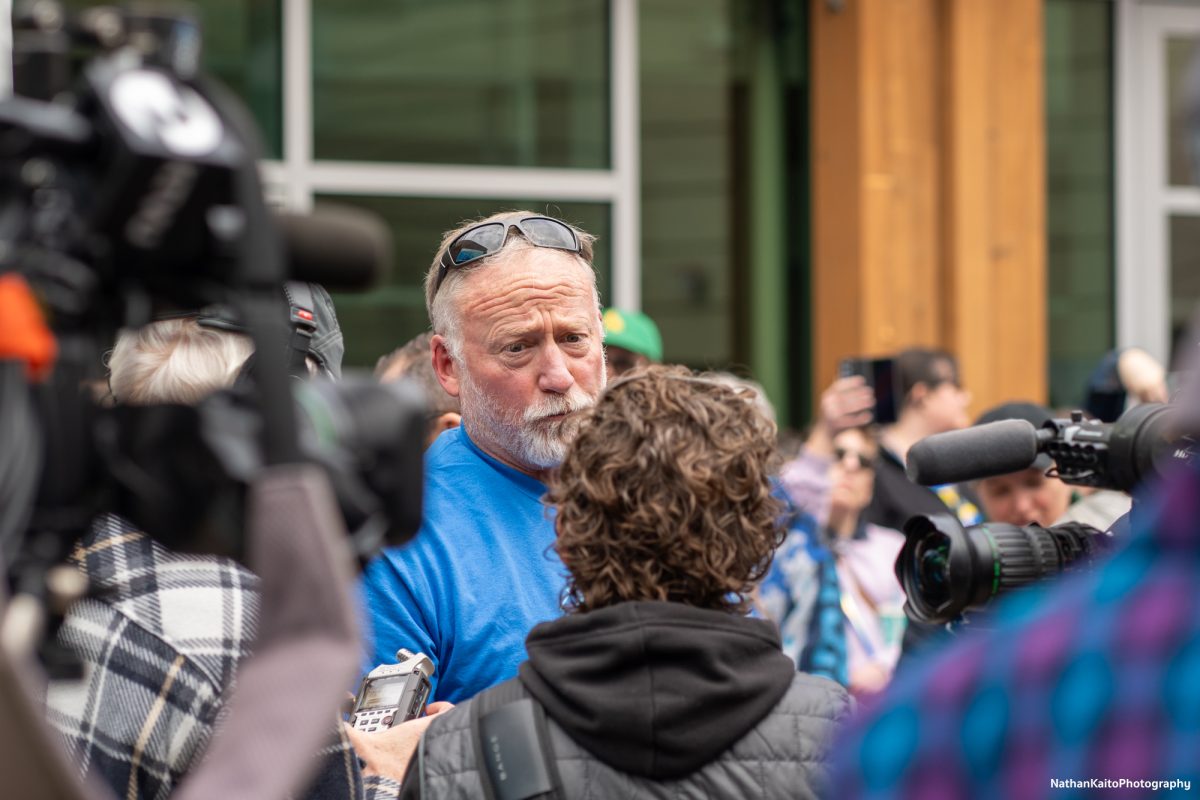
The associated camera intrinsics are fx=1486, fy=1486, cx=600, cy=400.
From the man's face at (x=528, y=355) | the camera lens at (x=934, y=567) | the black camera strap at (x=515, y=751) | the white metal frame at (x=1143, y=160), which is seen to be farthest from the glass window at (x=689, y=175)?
the black camera strap at (x=515, y=751)

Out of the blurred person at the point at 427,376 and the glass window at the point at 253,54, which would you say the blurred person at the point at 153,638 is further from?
the glass window at the point at 253,54

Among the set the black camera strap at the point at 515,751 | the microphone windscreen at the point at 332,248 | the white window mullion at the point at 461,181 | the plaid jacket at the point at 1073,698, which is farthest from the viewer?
the white window mullion at the point at 461,181

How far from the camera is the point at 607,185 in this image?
718cm

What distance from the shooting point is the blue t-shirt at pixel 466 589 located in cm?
255

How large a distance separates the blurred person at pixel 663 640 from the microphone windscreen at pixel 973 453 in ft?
0.77

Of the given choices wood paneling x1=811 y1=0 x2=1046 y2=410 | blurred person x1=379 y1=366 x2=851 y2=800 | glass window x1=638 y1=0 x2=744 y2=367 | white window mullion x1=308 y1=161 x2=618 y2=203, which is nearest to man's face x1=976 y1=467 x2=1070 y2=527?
blurred person x1=379 y1=366 x2=851 y2=800

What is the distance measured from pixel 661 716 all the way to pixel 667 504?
298mm

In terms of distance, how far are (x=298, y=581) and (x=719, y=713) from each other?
1060mm

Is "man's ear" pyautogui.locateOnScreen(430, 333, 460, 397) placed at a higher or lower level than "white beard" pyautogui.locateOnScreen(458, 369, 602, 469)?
higher

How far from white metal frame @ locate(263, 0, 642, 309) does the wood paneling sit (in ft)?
3.06

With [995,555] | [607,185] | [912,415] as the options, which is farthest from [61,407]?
[607,185]

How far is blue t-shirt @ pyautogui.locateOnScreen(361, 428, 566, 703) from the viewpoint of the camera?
2553 millimetres

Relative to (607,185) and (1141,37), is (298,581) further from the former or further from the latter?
(1141,37)

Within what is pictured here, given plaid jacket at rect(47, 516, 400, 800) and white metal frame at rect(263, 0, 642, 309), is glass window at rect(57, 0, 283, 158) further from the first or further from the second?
plaid jacket at rect(47, 516, 400, 800)
